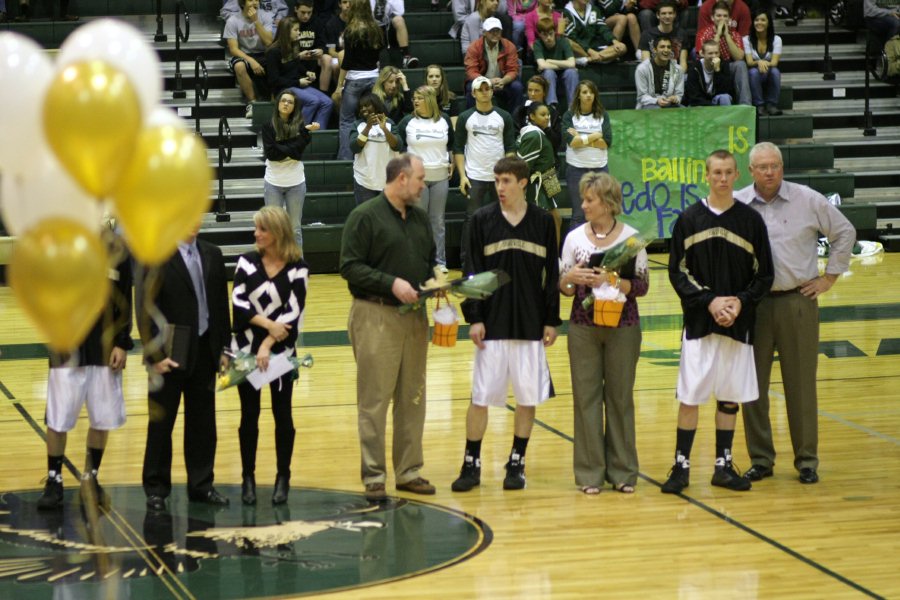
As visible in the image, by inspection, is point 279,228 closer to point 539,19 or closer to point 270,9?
point 539,19

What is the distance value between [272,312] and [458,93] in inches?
406

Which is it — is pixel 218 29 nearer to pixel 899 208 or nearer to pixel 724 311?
pixel 899 208

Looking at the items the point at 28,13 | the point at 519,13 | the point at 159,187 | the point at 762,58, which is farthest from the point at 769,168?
the point at 28,13

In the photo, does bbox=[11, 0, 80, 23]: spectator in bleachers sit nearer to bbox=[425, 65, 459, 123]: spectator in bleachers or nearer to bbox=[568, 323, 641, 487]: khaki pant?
bbox=[425, 65, 459, 123]: spectator in bleachers

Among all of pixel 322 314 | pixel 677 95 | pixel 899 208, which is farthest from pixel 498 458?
pixel 899 208

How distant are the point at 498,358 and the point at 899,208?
11.4 meters

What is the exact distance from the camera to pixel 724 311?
7.23m

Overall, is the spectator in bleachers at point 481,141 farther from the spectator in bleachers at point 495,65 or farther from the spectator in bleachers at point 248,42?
the spectator in bleachers at point 248,42

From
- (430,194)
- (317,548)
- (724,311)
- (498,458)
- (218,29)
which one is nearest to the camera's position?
(317,548)

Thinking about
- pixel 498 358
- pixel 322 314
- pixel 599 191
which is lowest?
pixel 322 314

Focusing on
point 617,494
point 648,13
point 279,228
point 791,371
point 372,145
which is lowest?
point 617,494

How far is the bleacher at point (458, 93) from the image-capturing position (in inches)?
626

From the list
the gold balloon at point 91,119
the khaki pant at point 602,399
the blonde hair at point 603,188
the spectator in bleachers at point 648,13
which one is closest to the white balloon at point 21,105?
the gold balloon at point 91,119

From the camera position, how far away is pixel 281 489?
23.8 ft
